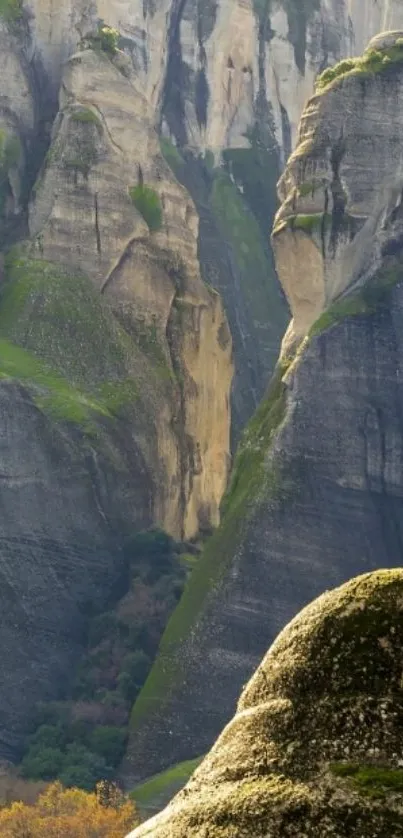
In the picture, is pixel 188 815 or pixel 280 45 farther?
pixel 280 45

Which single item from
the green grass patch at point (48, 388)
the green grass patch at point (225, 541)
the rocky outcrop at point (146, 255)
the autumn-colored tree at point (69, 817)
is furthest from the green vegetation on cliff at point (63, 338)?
the autumn-colored tree at point (69, 817)

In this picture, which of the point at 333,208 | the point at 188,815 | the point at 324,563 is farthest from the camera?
the point at 333,208

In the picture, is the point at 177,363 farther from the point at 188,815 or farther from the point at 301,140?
the point at 188,815

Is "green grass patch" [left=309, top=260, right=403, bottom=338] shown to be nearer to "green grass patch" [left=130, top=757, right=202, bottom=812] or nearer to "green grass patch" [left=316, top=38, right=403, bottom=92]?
"green grass patch" [left=316, top=38, right=403, bottom=92]

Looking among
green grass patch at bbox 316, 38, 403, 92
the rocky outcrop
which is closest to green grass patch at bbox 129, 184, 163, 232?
the rocky outcrop

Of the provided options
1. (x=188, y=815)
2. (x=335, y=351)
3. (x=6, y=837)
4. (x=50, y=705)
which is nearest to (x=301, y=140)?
(x=335, y=351)

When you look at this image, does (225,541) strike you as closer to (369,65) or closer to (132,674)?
(132,674)

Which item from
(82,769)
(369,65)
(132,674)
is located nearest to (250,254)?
(369,65)
